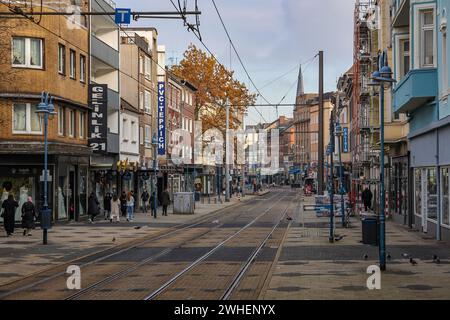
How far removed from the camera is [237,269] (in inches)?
784

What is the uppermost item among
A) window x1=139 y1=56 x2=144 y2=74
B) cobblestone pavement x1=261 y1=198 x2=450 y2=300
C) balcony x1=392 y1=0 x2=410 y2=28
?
window x1=139 y1=56 x2=144 y2=74

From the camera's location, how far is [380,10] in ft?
150

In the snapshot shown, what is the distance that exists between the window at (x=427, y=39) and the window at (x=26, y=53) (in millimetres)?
18861

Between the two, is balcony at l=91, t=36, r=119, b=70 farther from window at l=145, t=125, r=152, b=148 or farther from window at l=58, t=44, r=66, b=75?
window at l=145, t=125, r=152, b=148

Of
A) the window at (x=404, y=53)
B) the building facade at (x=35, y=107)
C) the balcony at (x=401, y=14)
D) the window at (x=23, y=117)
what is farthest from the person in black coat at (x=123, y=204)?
the balcony at (x=401, y=14)

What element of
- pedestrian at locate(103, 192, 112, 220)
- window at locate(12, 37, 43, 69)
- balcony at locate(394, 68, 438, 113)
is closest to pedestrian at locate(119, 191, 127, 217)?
pedestrian at locate(103, 192, 112, 220)

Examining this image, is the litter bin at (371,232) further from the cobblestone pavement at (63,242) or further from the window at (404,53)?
the window at (404,53)

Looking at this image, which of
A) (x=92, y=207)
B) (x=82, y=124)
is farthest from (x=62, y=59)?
(x=92, y=207)

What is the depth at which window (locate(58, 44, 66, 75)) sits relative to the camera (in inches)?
1542

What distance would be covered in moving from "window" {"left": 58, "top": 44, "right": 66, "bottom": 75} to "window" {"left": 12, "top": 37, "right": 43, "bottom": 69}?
1.82m

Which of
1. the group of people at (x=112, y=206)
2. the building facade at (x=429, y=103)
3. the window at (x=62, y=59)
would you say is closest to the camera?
the building facade at (x=429, y=103)

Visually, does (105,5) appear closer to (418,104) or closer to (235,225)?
(235,225)

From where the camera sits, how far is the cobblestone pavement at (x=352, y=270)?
14.9 metres
